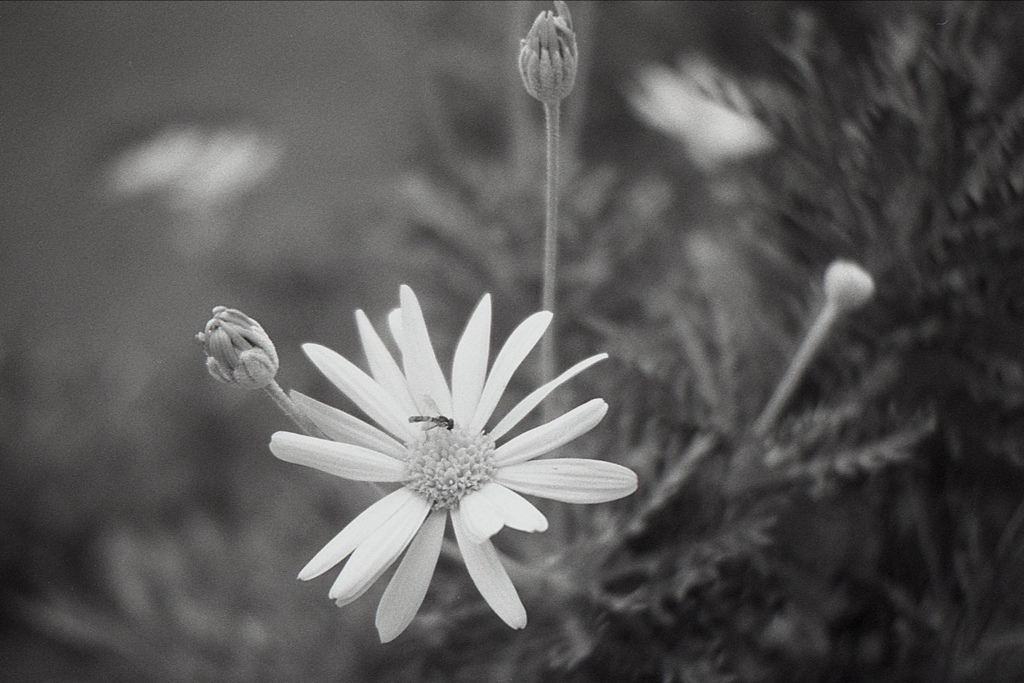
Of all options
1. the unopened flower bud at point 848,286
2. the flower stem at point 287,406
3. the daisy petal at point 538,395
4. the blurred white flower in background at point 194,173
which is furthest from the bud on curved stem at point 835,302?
the blurred white flower in background at point 194,173

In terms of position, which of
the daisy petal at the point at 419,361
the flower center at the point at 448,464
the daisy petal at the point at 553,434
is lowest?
the daisy petal at the point at 553,434

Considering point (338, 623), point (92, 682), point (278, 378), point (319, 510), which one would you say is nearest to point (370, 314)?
point (278, 378)

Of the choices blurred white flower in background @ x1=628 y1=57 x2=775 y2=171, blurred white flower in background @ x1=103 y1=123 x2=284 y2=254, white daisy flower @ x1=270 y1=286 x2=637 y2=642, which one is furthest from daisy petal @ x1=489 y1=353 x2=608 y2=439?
blurred white flower in background @ x1=103 y1=123 x2=284 y2=254

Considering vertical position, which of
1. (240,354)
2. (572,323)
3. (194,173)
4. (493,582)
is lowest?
(493,582)

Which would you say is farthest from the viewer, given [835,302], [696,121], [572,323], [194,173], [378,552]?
[194,173]

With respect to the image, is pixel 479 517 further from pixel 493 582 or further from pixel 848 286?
pixel 848 286

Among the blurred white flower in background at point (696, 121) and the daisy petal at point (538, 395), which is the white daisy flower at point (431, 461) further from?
the blurred white flower in background at point (696, 121)

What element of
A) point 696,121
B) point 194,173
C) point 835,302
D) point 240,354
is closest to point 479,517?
point 240,354

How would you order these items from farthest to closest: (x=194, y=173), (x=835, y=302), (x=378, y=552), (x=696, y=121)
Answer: (x=194, y=173)
(x=696, y=121)
(x=835, y=302)
(x=378, y=552)
